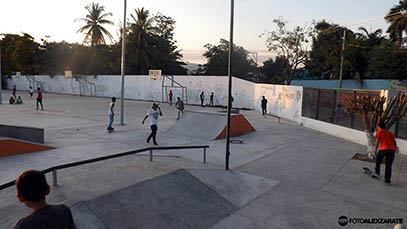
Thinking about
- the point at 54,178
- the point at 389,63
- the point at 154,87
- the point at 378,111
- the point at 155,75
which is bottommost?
the point at 54,178

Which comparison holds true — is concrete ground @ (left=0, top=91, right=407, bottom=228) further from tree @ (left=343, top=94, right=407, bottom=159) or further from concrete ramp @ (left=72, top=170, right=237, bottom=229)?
tree @ (left=343, top=94, right=407, bottom=159)

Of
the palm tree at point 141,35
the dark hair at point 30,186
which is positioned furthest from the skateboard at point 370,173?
the palm tree at point 141,35

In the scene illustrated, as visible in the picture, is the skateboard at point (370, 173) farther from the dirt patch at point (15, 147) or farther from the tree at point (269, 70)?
the tree at point (269, 70)

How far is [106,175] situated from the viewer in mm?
6207

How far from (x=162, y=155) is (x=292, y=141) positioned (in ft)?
20.2

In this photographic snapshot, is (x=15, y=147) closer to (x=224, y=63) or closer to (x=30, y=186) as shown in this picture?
(x=30, y=186)

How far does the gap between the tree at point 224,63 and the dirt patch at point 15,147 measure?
151 ft

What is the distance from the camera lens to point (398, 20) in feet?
111

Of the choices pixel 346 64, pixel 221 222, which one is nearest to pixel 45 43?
pixel 346 64

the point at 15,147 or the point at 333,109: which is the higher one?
the point at 333,109

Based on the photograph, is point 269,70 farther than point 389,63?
Yes

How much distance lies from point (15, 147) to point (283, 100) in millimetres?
16985

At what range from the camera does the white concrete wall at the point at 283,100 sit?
18656 mm

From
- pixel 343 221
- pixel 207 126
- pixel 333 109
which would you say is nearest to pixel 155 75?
pixel 207 126
